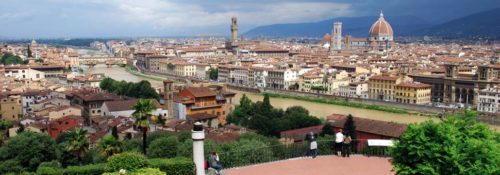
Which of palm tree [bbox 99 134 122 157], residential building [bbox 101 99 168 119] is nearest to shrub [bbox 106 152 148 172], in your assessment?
palm tree [bbox 99 134 122 157]

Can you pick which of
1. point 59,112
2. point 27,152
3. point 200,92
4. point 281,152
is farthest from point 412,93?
point 281,152

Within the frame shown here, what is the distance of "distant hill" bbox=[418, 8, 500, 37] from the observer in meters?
158

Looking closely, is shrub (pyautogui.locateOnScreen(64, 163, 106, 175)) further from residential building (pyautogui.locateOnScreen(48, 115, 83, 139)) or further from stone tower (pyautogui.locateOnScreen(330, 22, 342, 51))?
stone tower (pyautogui.locateOnScreen(330, 22, 342, 51))

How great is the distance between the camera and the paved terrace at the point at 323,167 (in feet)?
22.5

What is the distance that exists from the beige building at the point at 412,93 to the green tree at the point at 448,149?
97.3 feet

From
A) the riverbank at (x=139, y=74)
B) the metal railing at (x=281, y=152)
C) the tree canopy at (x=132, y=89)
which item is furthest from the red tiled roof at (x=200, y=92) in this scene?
the riverbank at (x=139, y=74)

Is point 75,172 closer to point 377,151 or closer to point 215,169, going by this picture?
point 215,169

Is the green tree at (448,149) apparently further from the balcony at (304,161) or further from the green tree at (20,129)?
the green tree at (20,129)

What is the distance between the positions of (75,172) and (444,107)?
28.3m

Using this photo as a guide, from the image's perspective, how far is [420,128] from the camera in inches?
213

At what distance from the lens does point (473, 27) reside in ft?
564

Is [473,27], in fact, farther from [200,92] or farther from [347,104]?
[200,92]

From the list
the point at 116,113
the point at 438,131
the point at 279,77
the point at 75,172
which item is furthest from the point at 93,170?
the point at 279,77

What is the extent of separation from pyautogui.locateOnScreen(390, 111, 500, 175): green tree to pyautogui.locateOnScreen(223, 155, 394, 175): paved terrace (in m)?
1.37
